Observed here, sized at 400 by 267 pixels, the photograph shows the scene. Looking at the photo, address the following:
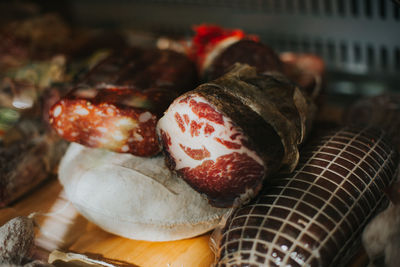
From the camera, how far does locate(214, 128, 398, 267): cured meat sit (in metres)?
0.95

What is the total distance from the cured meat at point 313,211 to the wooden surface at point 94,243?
0.13m

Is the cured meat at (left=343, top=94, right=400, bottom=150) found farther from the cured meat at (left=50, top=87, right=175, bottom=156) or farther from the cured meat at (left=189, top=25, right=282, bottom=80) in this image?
the cured meat at (left=50, top=87, right=175, bottom=156)

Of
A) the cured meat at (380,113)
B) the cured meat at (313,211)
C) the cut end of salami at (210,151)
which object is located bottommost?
the cured meat at (380,113)

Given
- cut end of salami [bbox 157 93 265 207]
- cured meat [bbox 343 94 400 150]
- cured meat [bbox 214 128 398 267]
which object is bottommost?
cured meat [bbox 343 94 400 150]

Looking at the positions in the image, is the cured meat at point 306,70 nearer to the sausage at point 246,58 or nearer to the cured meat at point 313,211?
the sausage at point 246,58

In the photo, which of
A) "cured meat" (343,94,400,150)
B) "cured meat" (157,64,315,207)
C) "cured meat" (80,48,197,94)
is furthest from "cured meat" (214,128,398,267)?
"cured meat" (80,48,197,94)

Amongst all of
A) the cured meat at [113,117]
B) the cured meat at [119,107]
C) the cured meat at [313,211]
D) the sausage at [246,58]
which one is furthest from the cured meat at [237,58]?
the cured meat at [313,211]

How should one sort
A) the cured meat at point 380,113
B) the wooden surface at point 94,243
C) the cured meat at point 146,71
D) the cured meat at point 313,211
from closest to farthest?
the cured meat at point 313,211 → the wooden surface at point 94,243 → the cured meat at point 146,71 → the cured meat at point 380,113

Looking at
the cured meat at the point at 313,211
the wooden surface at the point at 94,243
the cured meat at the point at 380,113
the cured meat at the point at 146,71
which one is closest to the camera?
the cured meat at the point at 313,211

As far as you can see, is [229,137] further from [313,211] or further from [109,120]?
[109,120]

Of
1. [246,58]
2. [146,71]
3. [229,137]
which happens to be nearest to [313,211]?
[229,137]

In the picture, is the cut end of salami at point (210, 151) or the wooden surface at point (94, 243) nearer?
the cut end of salami at point (210, 151)

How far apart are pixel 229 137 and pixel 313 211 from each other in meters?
0.27

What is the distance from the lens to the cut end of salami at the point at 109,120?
1210 mm
